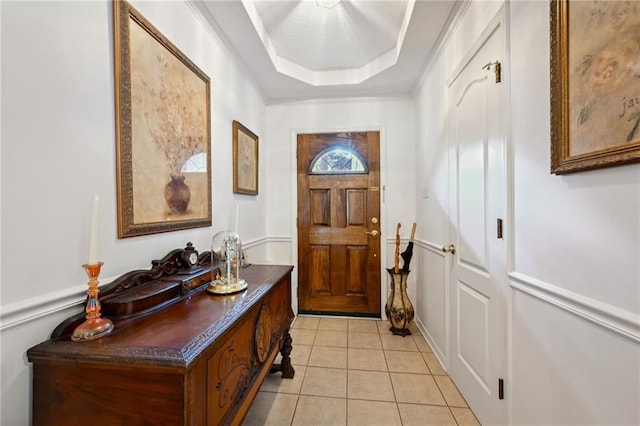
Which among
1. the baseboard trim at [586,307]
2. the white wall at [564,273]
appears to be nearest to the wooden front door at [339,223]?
the white wall at [564,273]

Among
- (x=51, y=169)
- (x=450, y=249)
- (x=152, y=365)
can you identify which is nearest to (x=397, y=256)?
(x=450, y=249)

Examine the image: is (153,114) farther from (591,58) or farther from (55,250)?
(591,58)

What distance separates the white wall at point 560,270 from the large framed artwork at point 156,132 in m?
1.69

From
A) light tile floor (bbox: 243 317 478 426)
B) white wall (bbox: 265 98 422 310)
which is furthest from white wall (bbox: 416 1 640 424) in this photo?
white wall (bbox: 265 98 422 310)

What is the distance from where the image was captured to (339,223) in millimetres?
3098

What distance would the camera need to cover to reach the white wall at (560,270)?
0.77m

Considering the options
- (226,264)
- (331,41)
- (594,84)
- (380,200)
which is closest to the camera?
(594,84)

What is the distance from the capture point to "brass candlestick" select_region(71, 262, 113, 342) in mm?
842

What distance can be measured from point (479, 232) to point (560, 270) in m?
0.58

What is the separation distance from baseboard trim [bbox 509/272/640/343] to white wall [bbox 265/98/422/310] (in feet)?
6.15

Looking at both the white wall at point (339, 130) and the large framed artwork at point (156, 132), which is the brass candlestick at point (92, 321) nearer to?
the large framed artwork at point (156, 132)

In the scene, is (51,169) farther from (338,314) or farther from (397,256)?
(338,314)

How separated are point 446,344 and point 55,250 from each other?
232cm

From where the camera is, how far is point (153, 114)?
1.33 metres
